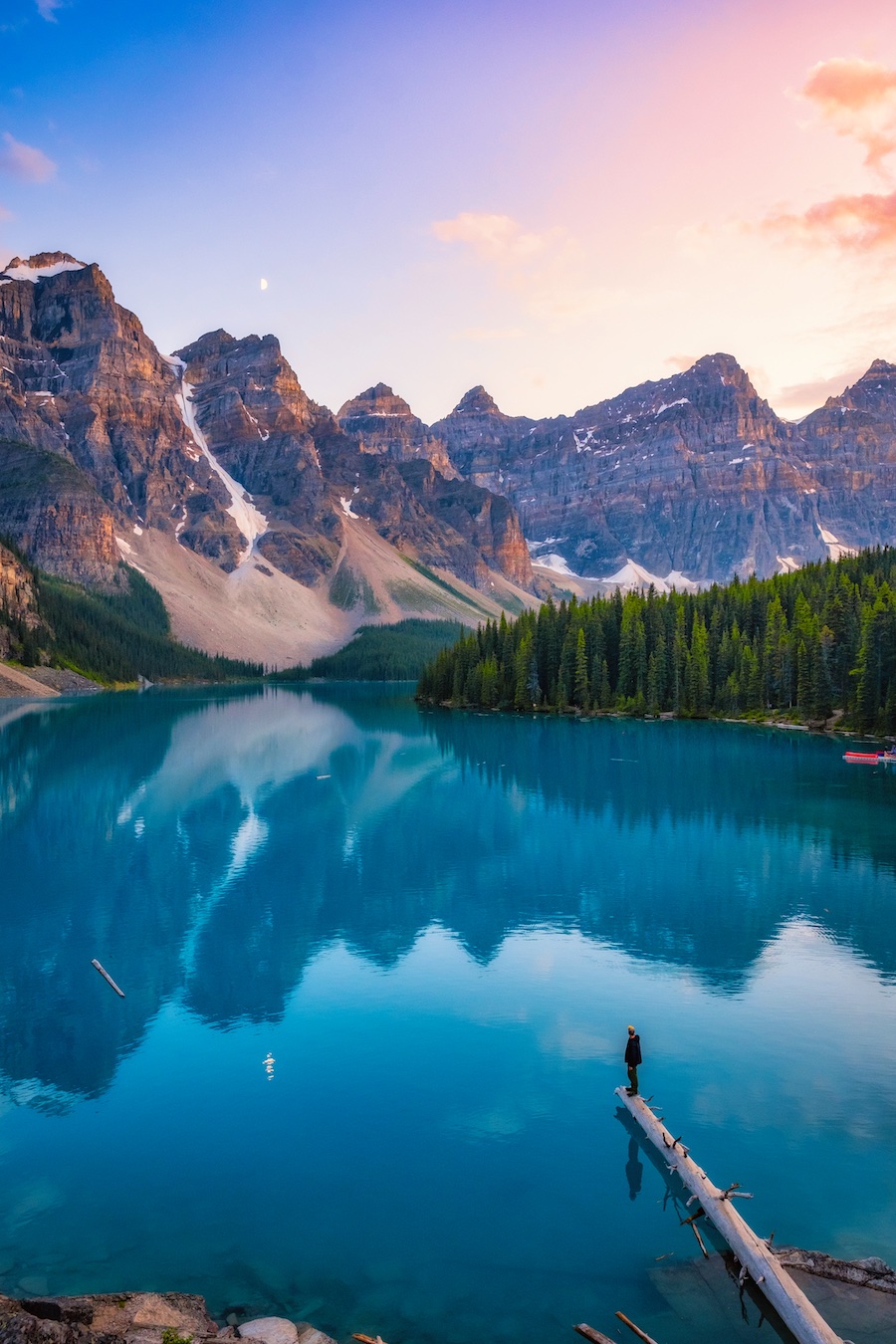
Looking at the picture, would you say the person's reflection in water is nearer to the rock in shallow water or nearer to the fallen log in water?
the fallen log in water

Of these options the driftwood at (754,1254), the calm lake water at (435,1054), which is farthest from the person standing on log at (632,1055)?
the driftwood at (754,1254)

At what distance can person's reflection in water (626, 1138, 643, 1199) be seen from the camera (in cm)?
1828

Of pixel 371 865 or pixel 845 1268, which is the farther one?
pixel 371 865

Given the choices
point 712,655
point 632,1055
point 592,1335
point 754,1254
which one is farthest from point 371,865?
point 712,655

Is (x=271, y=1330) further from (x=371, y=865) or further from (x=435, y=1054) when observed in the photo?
(x=371, y=865)

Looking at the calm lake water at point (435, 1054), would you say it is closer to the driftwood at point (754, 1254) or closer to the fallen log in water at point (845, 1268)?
the driftwood at point (754, 1254)

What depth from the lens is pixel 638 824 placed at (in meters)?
56.6

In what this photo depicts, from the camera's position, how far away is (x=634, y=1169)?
19.1 meters

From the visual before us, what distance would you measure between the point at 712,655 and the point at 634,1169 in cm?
12321

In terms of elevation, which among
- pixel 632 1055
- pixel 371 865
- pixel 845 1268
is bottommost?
pixel 371 865

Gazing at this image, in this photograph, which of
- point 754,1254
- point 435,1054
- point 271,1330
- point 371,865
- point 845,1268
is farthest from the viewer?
point 371,865

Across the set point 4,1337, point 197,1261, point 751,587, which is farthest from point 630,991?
point 751,587

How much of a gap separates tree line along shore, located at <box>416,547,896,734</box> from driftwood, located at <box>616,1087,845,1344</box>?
92.5 metres

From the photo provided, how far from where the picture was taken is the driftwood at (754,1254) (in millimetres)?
13047
